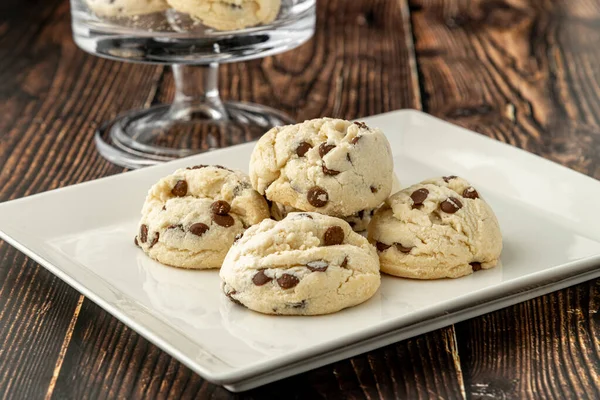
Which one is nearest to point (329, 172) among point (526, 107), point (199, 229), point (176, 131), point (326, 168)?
point (326, 168)

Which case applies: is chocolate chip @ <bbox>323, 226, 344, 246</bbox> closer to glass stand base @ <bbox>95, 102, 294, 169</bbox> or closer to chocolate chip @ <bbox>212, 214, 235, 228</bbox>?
chocolate chip @ <bbox>212, 214, 235, 228</bbox>

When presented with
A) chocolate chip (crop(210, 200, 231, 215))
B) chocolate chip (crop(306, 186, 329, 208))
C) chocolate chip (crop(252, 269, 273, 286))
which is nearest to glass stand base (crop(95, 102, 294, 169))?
chocolate chip (crop(210, 200, 231, 215))

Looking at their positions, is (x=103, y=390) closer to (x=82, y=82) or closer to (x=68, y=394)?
(x=68, y=394)

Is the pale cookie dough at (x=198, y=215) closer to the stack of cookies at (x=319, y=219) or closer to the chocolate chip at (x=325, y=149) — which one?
the stack of cookies at (x=319, y=219)

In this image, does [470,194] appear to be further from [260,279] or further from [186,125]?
[186,125]

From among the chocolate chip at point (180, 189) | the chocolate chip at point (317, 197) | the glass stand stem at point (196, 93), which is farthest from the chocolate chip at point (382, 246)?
the glass stand stem at point (196, 93)

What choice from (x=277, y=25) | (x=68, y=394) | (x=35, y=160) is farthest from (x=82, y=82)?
(x=68, y=394)

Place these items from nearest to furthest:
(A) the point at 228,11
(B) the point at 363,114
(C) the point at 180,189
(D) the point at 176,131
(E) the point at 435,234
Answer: (E) the point at 435,234 → (C) the point at 180,189 → (A) the point at 228,11 → (D) the point at 176,131 → (B) the point at 363,114
